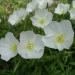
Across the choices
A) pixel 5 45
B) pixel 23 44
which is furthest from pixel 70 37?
pixel 5 45

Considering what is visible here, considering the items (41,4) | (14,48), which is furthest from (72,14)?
(14,48)

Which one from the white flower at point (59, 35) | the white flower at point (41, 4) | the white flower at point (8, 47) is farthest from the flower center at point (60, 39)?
the white flower at point (41, 4)

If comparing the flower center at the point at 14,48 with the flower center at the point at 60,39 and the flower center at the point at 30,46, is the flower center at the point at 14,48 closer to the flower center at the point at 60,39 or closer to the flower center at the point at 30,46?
the flower center at the point at 30,46

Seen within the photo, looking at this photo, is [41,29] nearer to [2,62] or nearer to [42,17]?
[42,17]

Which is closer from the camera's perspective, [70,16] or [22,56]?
[22,56]

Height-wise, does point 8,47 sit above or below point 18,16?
below

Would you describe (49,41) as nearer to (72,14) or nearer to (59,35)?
(59,35)
